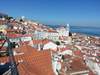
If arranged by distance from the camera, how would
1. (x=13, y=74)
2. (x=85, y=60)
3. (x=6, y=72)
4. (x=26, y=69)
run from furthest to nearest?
(x=85, y=60) → (x=26, y=69) → (x=6, y=72) → (x=13, y=74)

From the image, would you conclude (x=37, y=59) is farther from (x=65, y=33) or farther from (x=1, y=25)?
(x=65, y=33)

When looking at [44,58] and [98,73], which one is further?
[98,73]

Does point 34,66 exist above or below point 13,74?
below

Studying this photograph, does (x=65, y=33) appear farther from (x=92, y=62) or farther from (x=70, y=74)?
(x=70, y=74)

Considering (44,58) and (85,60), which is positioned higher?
(44,58)

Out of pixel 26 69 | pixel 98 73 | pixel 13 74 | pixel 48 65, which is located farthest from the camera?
pixel 98 73

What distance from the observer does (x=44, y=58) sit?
15.8 meters

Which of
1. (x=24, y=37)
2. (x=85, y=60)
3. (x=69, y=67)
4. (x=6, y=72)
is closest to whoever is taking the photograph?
(x=6, y=72)

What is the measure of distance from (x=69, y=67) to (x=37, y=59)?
360 inches

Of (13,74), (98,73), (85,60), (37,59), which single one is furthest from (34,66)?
(85,60)

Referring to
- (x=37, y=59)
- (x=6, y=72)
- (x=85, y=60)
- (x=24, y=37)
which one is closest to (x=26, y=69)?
(x=37, y=59)

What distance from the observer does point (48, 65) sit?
1518 cm

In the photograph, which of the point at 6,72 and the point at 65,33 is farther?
the point at 65,33

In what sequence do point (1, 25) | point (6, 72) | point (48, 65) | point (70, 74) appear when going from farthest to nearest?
1. point (1, 25)
2. point (70, 74)
3. point (48, 65)
4. point (6, 72)
